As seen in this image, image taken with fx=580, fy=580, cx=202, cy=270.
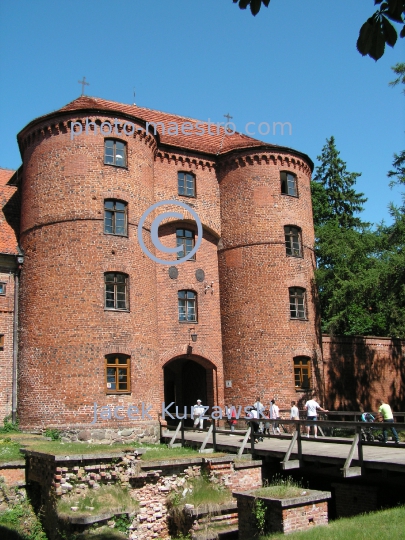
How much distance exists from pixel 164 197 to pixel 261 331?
6.75 m

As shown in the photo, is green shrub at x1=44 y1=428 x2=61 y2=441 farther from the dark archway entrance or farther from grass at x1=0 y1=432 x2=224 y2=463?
the dark archway entrance

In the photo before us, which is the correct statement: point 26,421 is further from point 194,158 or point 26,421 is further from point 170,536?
point 194,158

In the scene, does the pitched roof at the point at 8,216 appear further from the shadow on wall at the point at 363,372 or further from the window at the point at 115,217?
the shadow on wall at the point at 363,372

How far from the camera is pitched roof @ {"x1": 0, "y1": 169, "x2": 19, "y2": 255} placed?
71.3ft

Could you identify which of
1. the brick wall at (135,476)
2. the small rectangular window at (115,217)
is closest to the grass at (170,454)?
the brick wall at (135,476)

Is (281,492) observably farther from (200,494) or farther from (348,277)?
(348,277)

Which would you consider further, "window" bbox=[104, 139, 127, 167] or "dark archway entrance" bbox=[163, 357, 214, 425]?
"dark archway entrance" bbox=[163, 357, 214, 425]

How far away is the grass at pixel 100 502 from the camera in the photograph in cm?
1274

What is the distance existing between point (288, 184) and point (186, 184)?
4.44 m

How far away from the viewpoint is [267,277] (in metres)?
23.7

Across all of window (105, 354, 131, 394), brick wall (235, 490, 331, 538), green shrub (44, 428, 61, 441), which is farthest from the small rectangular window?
brick wall (235, 490, 331, 538)

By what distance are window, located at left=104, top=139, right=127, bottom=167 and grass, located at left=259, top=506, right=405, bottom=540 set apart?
1483 centimetres

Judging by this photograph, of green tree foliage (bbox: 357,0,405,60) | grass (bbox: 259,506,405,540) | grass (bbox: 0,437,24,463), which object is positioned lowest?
grass (bbox: 259,506,405,540)

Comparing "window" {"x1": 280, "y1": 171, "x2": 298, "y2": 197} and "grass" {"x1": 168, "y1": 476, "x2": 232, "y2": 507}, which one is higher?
"window" {"x1": 280, "y1": 171, "x2": 298, "y2": 197}
